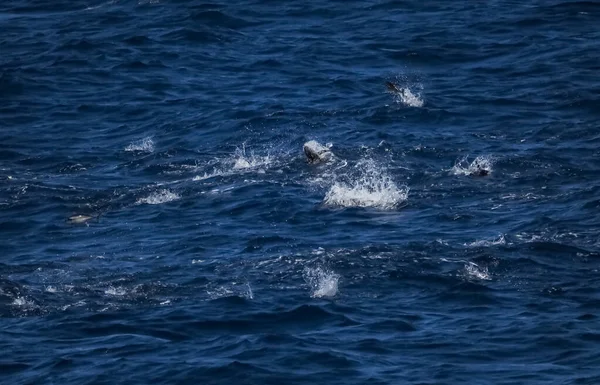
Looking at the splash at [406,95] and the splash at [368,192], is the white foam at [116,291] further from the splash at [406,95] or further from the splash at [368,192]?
the splash at [406,95]

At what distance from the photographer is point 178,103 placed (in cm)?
4288

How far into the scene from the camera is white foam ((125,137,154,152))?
38812mm

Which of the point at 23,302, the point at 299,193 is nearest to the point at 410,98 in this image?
the point at 299,193

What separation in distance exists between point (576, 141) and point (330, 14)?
16.4 m

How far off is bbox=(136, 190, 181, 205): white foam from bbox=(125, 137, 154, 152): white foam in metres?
3.94

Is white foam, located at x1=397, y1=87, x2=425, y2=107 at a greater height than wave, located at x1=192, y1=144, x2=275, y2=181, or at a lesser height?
greater

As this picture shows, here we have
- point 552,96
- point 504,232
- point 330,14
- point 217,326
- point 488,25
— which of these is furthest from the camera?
point 330,14

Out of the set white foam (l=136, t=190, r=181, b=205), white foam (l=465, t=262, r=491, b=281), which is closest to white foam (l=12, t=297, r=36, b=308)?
white foam (l=136, t=190, r=181, b=205)

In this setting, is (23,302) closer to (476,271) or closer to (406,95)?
(476,271)

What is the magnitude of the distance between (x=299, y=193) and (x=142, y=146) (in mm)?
6499

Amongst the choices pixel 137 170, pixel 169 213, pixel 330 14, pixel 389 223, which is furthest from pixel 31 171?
pixel 330 14

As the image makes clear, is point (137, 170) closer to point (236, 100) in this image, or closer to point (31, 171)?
point (31, 171)

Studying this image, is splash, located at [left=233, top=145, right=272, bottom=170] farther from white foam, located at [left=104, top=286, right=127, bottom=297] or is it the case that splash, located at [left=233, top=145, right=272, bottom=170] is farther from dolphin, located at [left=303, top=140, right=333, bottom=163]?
white foam, located at [left=104, top=286, right=127, bottom=297]

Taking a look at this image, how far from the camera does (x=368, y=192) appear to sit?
33.9 meters
